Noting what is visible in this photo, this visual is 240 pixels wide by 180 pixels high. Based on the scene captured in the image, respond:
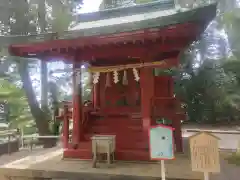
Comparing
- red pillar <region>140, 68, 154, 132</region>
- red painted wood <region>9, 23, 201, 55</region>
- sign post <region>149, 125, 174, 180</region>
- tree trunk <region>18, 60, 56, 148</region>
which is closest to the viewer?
sign post <region>149, 125, 174, 180</region>

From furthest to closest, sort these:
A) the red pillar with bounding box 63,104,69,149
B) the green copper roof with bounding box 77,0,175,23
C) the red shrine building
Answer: the green copper roof with bounding box 77,0,175,23, the red pillar with bounding box 63,104,69,149, the red shrine building

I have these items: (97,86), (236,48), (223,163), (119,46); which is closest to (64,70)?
(97,86)

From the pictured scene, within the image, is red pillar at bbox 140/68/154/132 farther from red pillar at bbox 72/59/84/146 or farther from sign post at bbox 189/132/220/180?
sign post at bbox 189/132/220/180

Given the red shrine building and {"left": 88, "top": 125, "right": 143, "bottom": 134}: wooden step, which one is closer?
the red shrine building

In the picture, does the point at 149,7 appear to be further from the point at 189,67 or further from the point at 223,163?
the point at 189,67

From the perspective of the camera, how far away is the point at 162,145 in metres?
3.93

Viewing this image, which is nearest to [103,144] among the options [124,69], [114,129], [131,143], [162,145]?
[131,143]

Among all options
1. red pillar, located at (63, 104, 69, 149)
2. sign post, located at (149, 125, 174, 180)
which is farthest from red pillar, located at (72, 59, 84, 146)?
sign post, located at (149, 125, 174, 180)

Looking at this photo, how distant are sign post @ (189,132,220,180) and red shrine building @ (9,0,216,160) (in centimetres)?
227

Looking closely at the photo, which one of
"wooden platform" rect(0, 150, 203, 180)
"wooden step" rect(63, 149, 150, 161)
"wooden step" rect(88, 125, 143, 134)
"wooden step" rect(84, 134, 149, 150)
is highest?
"wooden step" rect(88, 125, 143, 134)

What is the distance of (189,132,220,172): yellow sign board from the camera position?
139 inches

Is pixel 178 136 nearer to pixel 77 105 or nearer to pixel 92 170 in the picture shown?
pixel 92 170

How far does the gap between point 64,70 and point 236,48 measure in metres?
14.4

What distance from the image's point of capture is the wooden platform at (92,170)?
476cm
